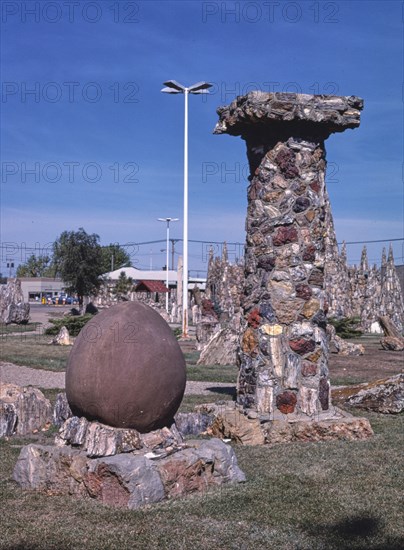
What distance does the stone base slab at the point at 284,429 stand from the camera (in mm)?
9164

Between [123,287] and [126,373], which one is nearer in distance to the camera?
[126,373]

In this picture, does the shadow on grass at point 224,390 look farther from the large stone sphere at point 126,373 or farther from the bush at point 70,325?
the bush at point 70,325

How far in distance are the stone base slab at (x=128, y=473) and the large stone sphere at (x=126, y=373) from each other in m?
0.39

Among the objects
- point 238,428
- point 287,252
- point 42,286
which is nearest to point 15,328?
point 287,252

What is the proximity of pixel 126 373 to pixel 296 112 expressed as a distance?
4.48 metres

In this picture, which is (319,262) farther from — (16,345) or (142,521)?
(16,345)

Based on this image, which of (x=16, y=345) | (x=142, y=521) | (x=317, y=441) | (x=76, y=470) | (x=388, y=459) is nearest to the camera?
(x=142, y=521)

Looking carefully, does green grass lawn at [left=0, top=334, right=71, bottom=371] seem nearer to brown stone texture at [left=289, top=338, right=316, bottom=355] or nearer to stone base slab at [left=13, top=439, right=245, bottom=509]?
brown stone texture at [left=289, top=338, right=316, bottom=355]

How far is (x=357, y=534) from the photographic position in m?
5.71

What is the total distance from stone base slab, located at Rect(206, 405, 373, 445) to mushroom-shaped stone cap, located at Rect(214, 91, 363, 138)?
3764 mm

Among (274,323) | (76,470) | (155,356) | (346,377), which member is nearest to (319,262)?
(274,323)

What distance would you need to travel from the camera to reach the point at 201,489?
688 cm

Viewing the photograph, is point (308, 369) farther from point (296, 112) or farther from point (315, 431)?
point (296, 112)

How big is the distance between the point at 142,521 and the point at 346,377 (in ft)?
36.1
